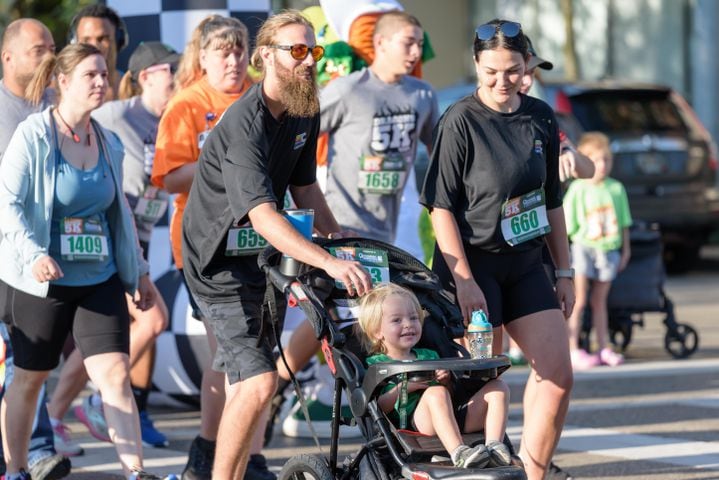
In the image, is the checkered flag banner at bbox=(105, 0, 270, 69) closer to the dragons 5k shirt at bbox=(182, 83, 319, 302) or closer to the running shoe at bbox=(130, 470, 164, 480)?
the dragons 5k shirt at bbox=(182, 83, 319, 302)

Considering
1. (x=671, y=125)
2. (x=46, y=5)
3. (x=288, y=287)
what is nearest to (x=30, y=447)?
(x=288, y=287)

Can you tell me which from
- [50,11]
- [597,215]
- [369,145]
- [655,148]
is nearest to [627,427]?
[369,145]

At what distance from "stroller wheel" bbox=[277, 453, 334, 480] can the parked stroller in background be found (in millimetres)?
5478

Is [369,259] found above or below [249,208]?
below

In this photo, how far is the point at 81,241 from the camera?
5.95 metres

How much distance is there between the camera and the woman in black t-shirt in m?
5.52

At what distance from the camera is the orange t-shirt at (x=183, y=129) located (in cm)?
657

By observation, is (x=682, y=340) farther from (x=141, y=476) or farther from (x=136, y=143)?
(x=141, y=476)

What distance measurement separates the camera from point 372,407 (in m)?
4.73

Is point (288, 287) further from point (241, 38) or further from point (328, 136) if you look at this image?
point (328, 136)

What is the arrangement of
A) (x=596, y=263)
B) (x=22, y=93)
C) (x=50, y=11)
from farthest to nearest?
(x=50, y=11)
(x=596, y=263)
(x=22, y=93)

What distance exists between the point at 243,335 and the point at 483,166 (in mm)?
1143

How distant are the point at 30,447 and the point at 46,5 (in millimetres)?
15551

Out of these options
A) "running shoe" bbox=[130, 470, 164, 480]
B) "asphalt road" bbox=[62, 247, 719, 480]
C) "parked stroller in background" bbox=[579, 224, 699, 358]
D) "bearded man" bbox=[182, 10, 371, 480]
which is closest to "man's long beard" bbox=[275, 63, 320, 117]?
"bearded man" bbox=[182, 10, 371, 480]
